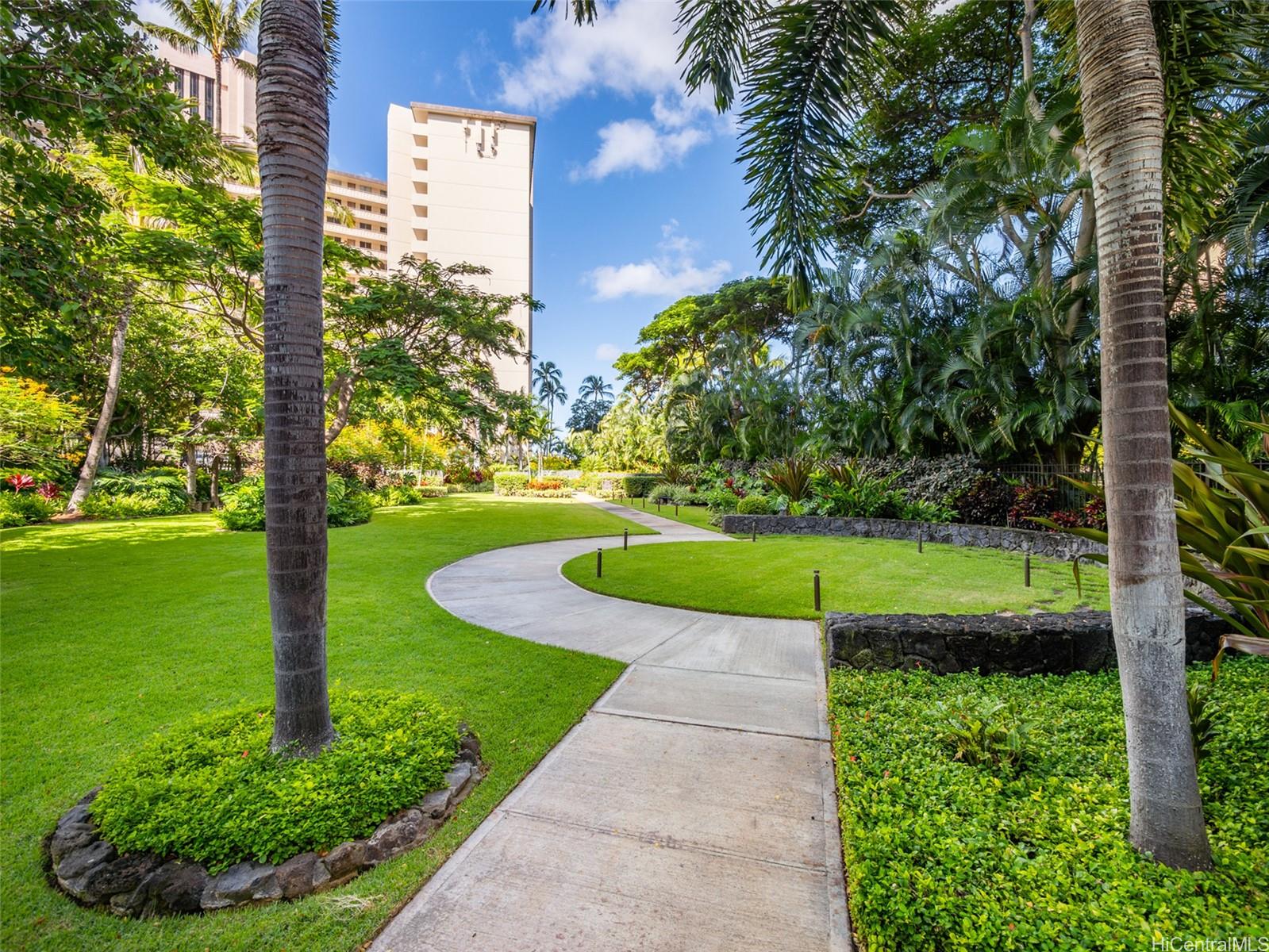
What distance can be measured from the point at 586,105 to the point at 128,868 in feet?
74.1

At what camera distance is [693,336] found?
32.7 metres

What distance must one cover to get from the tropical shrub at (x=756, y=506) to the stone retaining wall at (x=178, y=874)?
47.1 feet

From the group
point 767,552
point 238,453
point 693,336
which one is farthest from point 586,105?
point 238,453

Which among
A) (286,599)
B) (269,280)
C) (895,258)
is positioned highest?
(895,258)

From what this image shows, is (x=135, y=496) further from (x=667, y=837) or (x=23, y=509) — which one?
(x=667, y=837)

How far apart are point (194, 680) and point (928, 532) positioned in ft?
44.4

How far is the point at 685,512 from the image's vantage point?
825 inches

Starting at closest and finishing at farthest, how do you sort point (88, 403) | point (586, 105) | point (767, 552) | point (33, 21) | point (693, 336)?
point (33, 21) → point (767, 552) → point (88, 403) → point (586, 105) → point (693, 336)

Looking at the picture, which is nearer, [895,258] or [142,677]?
[142,677]

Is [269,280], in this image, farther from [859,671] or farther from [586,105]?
[586,105]

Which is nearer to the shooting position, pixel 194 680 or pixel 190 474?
pixel 194 680

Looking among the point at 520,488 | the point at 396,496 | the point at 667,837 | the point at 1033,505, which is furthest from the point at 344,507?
the point at 1033,505

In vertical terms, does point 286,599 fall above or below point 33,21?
below

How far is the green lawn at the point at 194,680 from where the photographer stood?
208 cm
